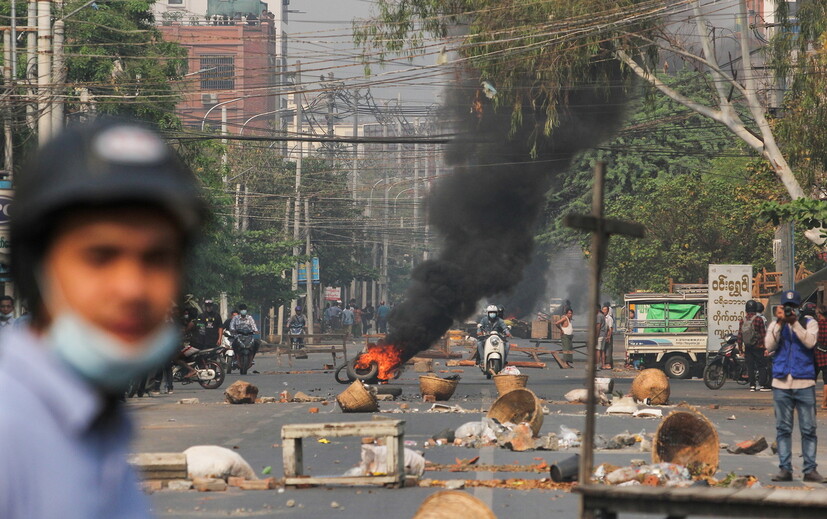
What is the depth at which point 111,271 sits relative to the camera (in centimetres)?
133

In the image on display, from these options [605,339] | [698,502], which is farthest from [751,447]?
[605,339]

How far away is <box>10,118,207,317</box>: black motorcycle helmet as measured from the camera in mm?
1318

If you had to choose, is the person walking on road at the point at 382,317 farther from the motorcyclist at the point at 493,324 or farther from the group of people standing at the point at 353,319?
the motorcyclist at the point at 493,324

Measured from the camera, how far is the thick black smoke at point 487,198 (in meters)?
28.1

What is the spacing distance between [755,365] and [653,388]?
5.82 m

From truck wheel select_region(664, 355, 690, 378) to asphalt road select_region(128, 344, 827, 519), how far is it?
903mm

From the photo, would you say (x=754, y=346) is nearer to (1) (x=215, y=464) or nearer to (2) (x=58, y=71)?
(2) (x=58, y=71)

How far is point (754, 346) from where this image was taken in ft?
77.2

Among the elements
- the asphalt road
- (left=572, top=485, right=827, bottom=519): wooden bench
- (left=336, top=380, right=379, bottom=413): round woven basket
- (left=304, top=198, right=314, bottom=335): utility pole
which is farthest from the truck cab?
(left=304, top=198, right=314, bottom=335): utility pole

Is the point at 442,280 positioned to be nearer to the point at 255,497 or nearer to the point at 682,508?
the point at 255,497

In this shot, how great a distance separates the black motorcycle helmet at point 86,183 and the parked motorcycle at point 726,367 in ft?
79.3

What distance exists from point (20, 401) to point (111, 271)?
0.55 ft

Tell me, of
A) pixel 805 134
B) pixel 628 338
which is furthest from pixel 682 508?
pixel 628 338

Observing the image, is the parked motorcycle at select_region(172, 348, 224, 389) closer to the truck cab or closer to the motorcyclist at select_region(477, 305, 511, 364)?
the motorcyclist at select_region(477, 305, 511, 364)
